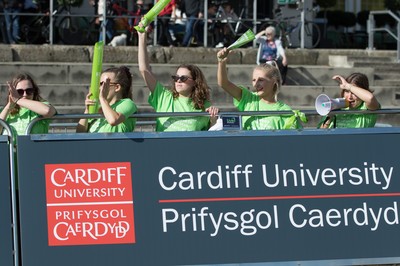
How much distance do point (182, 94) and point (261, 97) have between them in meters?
0.65

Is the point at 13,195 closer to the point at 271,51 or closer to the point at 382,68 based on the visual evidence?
the point at 271,51

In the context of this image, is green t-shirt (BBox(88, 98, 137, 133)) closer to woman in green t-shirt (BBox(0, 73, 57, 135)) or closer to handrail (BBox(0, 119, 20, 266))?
woman in green t-shirt (BBox(0, 73, 57, 135))

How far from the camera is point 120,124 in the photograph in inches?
322

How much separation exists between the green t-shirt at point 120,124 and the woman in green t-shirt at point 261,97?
2.65ft

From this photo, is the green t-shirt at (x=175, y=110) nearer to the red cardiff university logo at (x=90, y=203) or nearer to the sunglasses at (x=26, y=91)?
the red cardiff university logo at (x=90, y=203)

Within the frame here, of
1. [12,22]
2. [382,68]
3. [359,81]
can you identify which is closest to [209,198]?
[359,81]

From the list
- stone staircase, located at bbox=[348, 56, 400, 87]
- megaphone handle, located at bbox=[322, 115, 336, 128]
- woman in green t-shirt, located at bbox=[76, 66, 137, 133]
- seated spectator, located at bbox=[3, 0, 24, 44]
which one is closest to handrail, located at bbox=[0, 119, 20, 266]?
woman in green t-shirt, located at bbox=[76, 66, 137, 133]

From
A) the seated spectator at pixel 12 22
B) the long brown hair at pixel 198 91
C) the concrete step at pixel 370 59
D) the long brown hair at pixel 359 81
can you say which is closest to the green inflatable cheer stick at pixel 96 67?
the long brown hair at pixel 198 91

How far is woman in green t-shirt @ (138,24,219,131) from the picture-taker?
8328 millimetres

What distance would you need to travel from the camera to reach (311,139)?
808cm

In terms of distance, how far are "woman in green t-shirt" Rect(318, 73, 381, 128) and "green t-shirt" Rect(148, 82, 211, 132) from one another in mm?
1046

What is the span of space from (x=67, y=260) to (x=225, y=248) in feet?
3.78

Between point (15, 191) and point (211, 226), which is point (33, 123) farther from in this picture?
point (211, 226)

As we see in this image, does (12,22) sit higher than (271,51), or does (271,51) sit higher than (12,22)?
(12,22)
